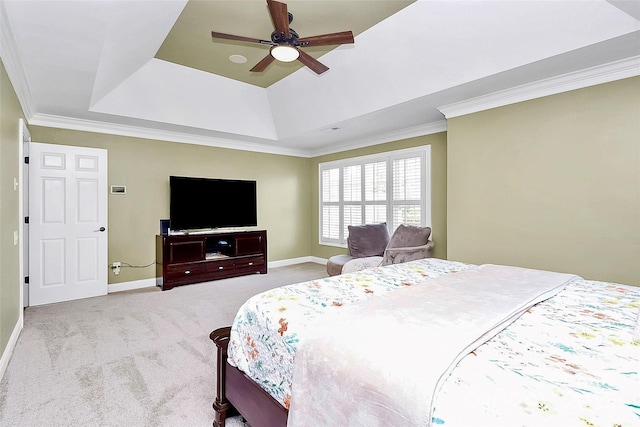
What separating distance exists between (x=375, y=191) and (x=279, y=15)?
3621 mm

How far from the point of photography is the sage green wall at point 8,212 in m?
2.44

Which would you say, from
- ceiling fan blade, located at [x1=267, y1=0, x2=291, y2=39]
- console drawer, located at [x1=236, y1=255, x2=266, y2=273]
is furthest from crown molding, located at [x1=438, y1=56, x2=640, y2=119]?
console drawer, located at [x1=236, y1=255, x2=266, y2=273]

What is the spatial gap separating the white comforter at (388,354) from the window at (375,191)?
346 cm

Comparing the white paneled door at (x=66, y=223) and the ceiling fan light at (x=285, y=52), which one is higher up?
the ceiling fan light at (x=285, y=52)

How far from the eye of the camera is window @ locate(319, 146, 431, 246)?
16.0 feet

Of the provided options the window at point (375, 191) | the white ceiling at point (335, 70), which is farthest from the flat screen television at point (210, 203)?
the window at point (375, 191)

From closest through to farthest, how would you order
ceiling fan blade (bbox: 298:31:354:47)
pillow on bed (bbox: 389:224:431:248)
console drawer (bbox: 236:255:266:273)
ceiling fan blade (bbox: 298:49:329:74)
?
ceiling fan blade (bbox: 298:31:354:47), ceiling fan blade (bbox: 298:49:329:74), pillow on bed (bbox: 389:224:431:248), console drawer (bbox: 236:255:266:273)

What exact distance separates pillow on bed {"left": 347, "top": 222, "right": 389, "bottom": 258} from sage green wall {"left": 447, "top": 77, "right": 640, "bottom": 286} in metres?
1.12

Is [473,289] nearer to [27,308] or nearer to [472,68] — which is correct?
[472,68]

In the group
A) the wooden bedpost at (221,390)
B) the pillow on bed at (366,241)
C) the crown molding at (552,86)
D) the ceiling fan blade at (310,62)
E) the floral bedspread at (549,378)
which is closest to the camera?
the floral bedspread at (549,378)

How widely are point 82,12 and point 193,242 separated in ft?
10.8

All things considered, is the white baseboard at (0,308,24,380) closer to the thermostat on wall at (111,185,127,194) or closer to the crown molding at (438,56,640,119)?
the thermostat on wall at (111,185,127,194)

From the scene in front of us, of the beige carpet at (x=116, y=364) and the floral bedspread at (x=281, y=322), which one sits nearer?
the floral bedspread at (x=281, y=322)

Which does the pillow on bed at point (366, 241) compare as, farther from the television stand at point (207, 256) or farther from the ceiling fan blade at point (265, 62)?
the ceiling fan blade at point (265, 62)
